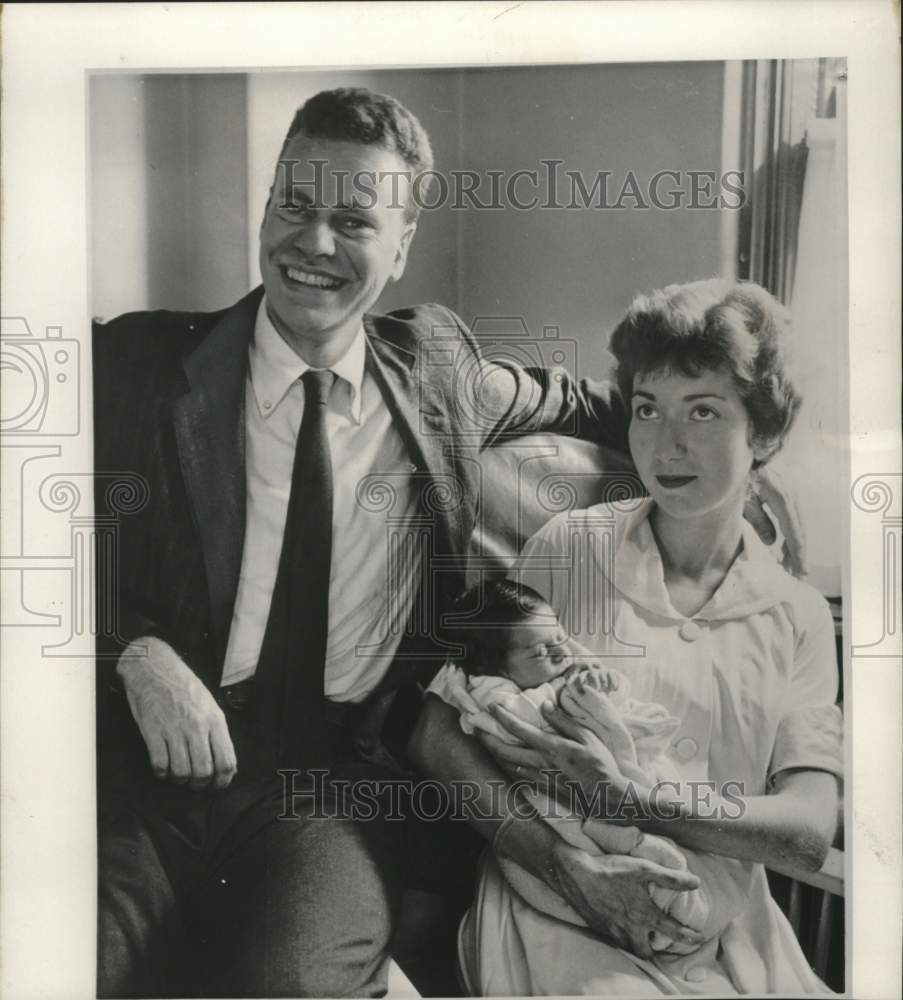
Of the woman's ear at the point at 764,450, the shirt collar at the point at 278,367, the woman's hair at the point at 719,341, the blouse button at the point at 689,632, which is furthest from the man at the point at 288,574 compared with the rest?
the blouse button at the point at 689,632

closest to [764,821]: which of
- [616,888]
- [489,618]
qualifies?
[616,888]

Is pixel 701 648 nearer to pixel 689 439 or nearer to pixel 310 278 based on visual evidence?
pixel 689 439

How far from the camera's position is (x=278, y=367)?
1.56 m

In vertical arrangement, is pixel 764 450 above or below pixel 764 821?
above

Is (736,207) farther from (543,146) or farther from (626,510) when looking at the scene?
(626,510)

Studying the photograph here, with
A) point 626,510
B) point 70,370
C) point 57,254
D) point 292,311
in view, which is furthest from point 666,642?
point 57,254

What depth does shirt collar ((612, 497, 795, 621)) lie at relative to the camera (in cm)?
155

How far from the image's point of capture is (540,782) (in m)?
1.52

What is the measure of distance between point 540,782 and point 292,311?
0.91 m

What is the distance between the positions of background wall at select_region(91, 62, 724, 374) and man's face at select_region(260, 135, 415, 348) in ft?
0.11

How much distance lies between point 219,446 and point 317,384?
0.66 feet

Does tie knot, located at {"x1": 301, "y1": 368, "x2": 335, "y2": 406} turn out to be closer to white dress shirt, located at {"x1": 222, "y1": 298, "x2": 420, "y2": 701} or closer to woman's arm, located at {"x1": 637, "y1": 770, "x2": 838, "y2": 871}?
white dress shirt, located at {"x1": 222, "y1": 298, "x2": 420, "y2": 701}

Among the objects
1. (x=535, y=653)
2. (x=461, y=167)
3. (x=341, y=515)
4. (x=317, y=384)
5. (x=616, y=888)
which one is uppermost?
(x=461, y=167)

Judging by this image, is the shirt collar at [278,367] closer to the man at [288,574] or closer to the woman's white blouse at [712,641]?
the man at [288,574]
